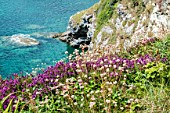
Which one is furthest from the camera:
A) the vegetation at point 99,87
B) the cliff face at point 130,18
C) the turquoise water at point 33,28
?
the turquoise water at point 33,28

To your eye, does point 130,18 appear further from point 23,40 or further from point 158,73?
point 23,40

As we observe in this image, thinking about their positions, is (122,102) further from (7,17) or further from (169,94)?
(7,17)

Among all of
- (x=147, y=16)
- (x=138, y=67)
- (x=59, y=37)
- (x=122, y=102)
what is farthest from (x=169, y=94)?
(x=59, y=37)

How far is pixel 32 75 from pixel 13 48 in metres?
54.3

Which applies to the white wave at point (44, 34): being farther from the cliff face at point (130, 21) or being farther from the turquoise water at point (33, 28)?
the cliff face at point (130, 21)

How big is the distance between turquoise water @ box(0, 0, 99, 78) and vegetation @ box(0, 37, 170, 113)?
131 feet

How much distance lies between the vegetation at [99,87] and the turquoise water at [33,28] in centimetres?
3992

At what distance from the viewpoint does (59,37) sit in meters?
71.5

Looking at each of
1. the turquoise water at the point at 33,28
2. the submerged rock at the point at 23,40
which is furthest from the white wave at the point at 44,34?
the submerged rock at the point at 23,40

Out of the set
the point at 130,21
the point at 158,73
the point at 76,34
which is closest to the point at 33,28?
the point at 76,34

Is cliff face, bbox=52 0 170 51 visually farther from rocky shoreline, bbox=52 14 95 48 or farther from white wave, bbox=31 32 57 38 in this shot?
white wave, bbox=31 32 57 38

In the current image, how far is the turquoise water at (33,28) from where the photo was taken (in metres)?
56.6

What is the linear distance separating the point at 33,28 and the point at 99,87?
68.0 m

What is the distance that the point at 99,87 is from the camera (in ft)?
29.3
